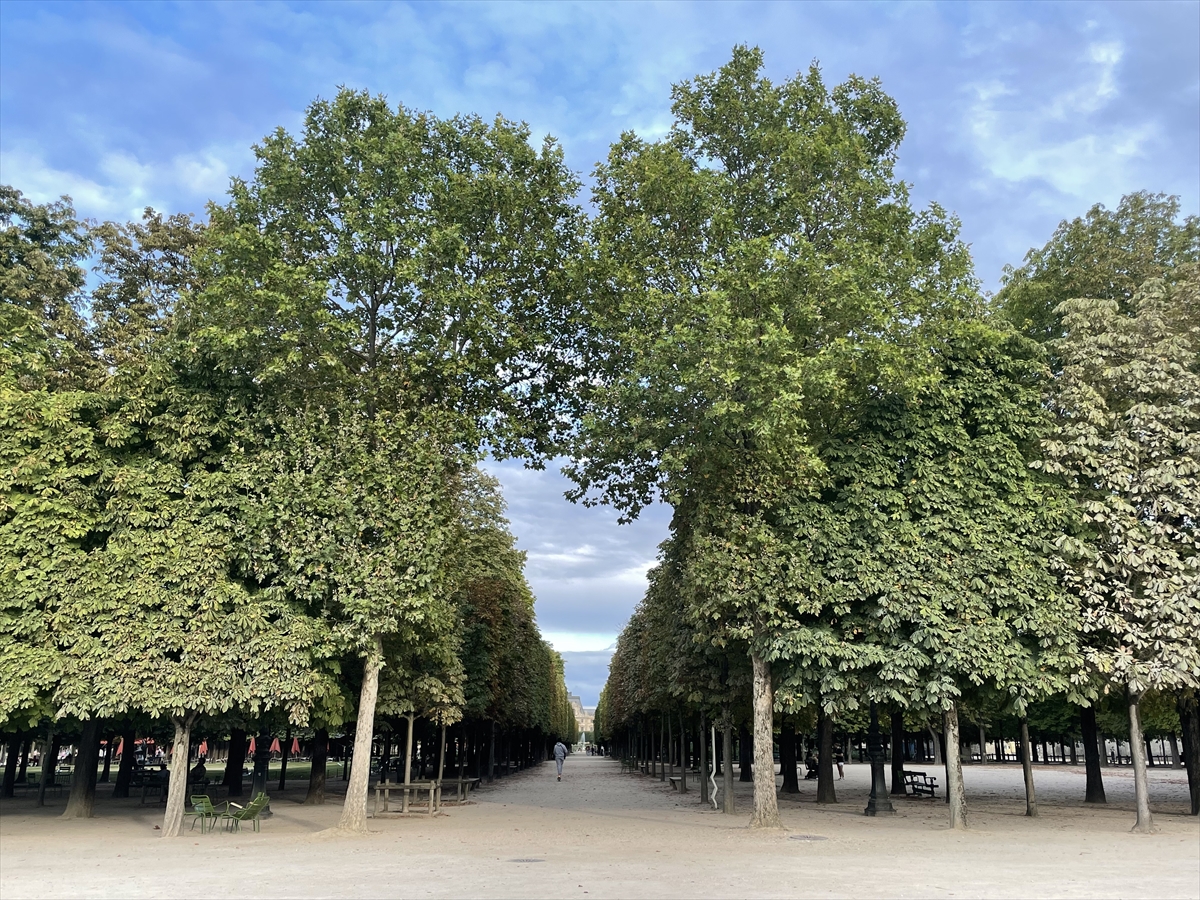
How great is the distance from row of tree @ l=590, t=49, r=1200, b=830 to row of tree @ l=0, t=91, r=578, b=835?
343 centimetres

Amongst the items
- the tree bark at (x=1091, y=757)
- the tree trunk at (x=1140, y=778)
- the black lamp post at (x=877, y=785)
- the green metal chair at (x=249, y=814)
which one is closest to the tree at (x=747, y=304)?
the black lamp post at (x=877, y=785)

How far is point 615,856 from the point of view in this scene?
16.0m

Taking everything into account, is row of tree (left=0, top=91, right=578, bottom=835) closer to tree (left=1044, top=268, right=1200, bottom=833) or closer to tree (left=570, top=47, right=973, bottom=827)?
tree (left=570, top=47, right=973, bottom=827)

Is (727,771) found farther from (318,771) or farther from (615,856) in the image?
(318,771)

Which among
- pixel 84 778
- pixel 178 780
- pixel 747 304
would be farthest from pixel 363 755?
pixel 747 304

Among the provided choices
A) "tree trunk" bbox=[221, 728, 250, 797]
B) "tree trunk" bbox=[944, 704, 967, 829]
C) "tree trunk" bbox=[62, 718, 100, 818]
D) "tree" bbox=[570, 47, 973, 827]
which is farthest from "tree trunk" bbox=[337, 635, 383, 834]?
"tree trunk" bbox=[944, 704, 967, 829]

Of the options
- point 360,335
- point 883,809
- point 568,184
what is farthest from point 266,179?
point 883,809

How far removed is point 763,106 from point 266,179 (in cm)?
1310

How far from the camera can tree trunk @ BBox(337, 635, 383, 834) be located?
65.6 ft

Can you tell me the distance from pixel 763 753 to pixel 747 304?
10742 millimetres

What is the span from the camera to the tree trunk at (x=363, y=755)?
20000mm

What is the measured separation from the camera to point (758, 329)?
20.6 meters

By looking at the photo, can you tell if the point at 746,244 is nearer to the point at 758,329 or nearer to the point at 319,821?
the point at 758,329

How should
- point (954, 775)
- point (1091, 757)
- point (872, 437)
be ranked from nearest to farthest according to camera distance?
1. point (954, 775)
2. point (872, 437)
3. point (1091, 757)
